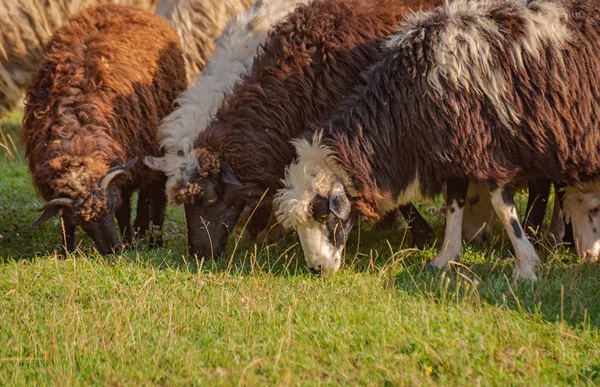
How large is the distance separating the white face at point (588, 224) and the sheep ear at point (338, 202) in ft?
5.92

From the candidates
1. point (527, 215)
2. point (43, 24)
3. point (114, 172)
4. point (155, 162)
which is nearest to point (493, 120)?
point (527, 215)

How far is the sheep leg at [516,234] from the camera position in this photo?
6367mm

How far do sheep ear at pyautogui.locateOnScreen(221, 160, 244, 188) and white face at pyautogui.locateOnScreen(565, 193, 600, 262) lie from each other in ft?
8.53

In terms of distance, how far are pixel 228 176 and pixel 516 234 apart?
223cm

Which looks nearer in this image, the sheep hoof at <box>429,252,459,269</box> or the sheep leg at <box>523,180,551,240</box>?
the sheep hoof at <box>429,252,459,269</box>

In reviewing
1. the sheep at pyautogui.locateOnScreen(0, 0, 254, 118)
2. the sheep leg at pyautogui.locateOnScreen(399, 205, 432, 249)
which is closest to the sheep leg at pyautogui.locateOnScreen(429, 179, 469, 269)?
the sheep leg at pyautogui.locateOnScreen(399, 205, 432, 249)

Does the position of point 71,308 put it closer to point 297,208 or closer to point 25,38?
point 297,208

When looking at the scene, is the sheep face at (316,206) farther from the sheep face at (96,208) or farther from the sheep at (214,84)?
the sheep face at (96,208)

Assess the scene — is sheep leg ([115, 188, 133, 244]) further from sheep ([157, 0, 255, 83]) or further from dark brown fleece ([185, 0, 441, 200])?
sheep ([157, 0, 255, 83])

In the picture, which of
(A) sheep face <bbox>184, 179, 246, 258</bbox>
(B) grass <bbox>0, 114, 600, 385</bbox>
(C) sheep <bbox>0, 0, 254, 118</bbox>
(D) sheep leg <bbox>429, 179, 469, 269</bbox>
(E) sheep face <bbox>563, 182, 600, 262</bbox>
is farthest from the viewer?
(C) sheep <bbox>0, 0, 254, 118</bbox>

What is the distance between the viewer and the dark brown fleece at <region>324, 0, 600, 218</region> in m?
6.19

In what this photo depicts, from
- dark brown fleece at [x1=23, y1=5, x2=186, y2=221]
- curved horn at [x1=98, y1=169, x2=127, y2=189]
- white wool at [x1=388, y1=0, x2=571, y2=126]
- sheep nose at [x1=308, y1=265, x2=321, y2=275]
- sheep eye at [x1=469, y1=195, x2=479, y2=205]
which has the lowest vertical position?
sheep nose at [x1=308, y1=265, x2=321, y2=275]

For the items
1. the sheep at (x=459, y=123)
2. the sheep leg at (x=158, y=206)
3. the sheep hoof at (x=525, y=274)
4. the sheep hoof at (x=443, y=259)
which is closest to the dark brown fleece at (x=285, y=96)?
the sheep at (x=459, y=123)

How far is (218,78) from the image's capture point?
751 centimetres
